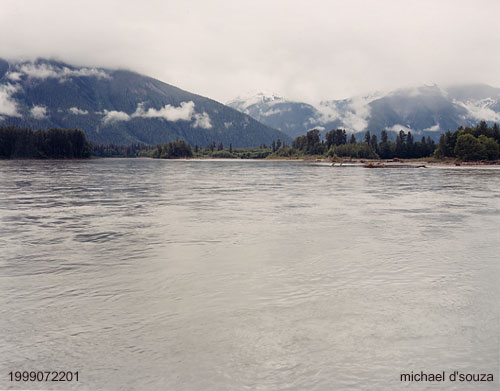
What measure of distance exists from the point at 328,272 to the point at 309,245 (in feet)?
20.2

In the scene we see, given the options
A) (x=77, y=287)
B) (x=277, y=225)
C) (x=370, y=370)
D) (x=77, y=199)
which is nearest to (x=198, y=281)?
(x=77, y=287)

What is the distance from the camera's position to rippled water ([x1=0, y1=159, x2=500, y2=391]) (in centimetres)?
1089

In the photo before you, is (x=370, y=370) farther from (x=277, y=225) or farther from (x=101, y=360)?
(x=277, y=225)

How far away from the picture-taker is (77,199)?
5188 centimetres

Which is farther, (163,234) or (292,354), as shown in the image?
(163,234)

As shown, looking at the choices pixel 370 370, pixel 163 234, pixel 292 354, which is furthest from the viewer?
pixel 163 234

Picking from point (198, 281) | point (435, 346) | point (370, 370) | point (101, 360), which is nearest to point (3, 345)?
point (101, 360)

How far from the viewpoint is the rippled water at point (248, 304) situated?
10891mm

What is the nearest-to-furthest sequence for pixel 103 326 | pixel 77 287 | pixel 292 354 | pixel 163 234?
pixel 292 354 < pixel 103 326 < pixel 77 287 < pixel 163 234

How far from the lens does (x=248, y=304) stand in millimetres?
15383

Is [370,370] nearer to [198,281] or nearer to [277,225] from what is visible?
[198,281]

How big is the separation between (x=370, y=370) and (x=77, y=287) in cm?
1195

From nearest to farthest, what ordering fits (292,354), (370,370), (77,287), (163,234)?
(370,370) < (292,354) < (77,287) < (163,234)

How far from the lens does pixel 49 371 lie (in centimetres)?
1077
